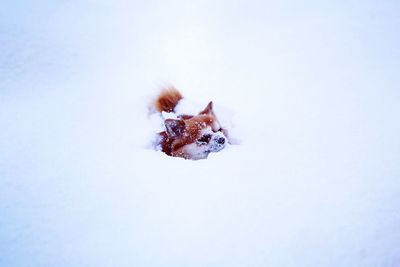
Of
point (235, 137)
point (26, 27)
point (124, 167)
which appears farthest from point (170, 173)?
point (26, 27)

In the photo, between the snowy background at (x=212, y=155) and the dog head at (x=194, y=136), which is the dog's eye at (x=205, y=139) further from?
the snowy background at (x=212, y=155)

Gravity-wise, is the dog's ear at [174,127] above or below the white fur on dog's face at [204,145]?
above

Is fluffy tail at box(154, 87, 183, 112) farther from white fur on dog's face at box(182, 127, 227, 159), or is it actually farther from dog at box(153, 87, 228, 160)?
white fur on dog's face at box(182, 127, 227, 159)

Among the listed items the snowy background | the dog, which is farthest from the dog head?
the snowy background

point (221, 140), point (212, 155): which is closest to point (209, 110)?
point (221, 140)

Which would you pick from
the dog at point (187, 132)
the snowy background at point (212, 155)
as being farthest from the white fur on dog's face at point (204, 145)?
the snowy background at point (212, 155)

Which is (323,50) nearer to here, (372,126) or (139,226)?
(372,126)
